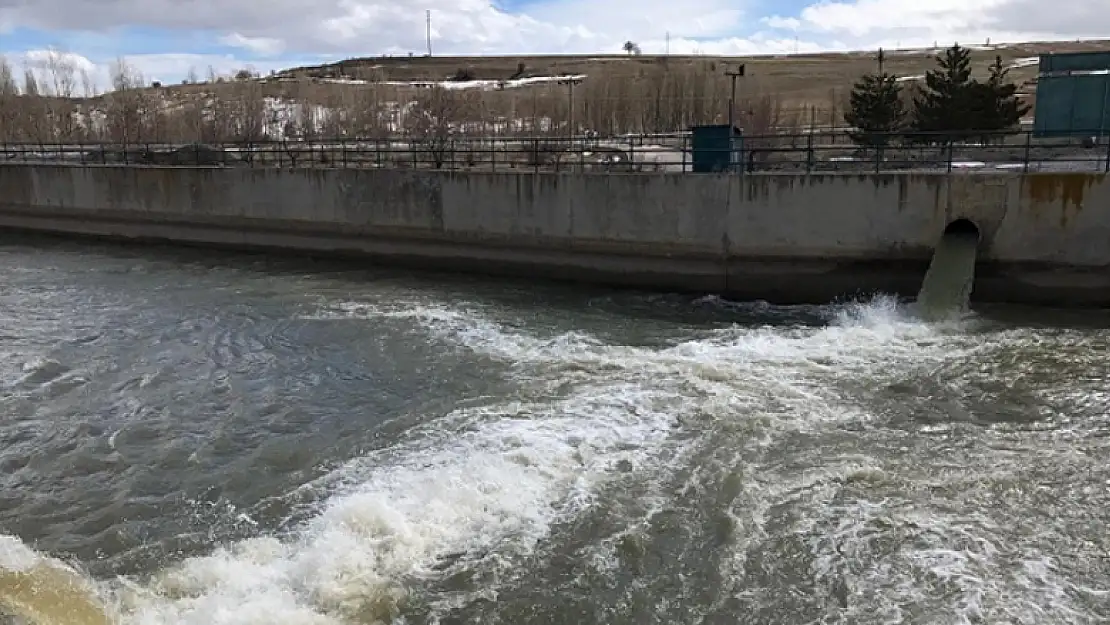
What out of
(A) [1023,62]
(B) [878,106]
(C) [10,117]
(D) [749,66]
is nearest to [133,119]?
(C) [10,117]

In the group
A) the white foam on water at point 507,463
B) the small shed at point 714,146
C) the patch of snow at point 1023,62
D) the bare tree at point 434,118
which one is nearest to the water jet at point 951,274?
the white foam on water at point 507,463

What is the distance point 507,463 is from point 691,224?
11547mm

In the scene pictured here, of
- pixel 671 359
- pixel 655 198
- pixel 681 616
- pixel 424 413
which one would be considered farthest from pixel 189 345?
pixel 681 616

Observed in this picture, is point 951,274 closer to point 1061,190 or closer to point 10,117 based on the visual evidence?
point 1061,190

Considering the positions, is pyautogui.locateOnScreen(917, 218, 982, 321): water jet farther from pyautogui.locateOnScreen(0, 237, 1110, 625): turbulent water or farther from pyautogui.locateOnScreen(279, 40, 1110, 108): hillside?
pyautogui.locateOnScreen(279, 40, 1110, 108): hillside

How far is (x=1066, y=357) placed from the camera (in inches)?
538

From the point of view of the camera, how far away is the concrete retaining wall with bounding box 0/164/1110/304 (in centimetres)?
1733

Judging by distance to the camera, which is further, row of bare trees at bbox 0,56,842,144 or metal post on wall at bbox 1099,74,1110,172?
row of bare trees at bbox 0,56,842,144

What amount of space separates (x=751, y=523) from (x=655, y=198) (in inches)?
506

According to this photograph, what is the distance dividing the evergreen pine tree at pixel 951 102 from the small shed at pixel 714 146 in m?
14.5

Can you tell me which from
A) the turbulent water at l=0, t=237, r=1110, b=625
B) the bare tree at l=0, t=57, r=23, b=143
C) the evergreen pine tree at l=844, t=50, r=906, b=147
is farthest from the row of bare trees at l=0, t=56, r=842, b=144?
the turbulent water at l=0, t=237, r=1110, b=625

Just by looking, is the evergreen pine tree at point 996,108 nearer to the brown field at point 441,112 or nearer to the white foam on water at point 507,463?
the brown field at point 441,112

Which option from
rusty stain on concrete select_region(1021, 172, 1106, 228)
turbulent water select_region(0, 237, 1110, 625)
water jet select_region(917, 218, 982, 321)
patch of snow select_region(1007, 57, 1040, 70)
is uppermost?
patch of snow select_region(1007, 57, 1040, 70)

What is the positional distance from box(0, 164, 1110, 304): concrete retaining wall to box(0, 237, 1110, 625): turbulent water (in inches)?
65.8
